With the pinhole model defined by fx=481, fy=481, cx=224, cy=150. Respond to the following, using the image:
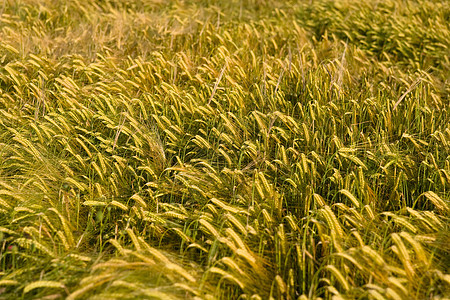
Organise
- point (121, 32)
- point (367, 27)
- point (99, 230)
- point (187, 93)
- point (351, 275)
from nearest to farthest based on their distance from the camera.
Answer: point (351, 275) → point (99, 230) → point (187, 93) → point (121, 32) → point (367, 27)

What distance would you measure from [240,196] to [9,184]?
1.13m

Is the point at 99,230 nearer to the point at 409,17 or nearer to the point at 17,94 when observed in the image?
the point at 17,94

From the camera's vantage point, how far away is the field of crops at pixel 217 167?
184 cm

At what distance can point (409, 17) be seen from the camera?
15.1ft

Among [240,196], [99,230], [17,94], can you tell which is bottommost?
[99,230]

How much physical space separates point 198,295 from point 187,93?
1.53 m

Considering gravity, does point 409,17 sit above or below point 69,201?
above

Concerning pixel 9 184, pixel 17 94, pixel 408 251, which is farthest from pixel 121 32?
pixel 408 251

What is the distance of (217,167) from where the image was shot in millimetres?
2533

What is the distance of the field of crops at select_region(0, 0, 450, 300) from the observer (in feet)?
6.04

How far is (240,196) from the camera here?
88.4 inches

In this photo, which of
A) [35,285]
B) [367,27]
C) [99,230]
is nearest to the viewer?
[35,285]

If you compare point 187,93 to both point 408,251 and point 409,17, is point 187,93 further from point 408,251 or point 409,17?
point 409,17

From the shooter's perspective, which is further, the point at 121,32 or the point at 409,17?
the point at 409,17
